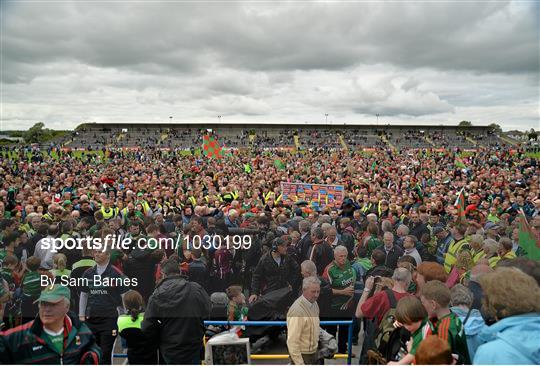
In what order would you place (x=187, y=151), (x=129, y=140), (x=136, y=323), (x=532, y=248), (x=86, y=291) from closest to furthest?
(x=136, y=323), (x=86, y=291), (x=532, y=248), (x=187, y=151), (x=129, y=140)

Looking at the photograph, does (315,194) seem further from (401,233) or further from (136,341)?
(136,341)

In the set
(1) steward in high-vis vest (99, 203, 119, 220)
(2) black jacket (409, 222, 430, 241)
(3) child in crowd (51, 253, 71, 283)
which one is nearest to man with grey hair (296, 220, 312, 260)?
(2) black jacket (409, 222, 430, 241)

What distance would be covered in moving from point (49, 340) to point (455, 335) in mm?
3209

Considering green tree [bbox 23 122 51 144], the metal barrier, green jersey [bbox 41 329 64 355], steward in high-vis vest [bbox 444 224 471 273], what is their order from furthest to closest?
green tree [bbox 23 122 51 144]
steward in high-vis vest [bbox 444 224 471 273]
the metal barrier
green jersey [bbox 41 329 64 355]

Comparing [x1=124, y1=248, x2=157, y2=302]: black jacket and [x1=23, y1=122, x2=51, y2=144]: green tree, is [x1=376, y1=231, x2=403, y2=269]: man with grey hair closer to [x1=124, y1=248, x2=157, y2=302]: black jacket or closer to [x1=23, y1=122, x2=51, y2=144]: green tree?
[x1=124, y1=248, x2=157, y2=302]: black jacket

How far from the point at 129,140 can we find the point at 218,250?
64.5 metres

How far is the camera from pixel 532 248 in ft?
20.0

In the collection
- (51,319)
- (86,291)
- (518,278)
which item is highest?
(518,278)

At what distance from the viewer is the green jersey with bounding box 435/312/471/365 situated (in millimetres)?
2843

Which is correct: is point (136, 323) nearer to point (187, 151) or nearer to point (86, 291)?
point (86, 291)

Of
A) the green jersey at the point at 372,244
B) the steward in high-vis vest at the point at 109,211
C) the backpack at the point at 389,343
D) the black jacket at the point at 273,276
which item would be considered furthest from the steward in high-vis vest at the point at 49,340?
the steward in high-vis vest at the point at 109,211

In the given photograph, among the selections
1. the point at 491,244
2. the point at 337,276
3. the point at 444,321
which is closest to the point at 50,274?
the point at 337,276

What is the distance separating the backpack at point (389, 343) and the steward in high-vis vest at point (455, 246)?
2.85m

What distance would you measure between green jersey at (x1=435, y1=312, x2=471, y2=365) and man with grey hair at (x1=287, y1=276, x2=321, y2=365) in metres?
1.29
